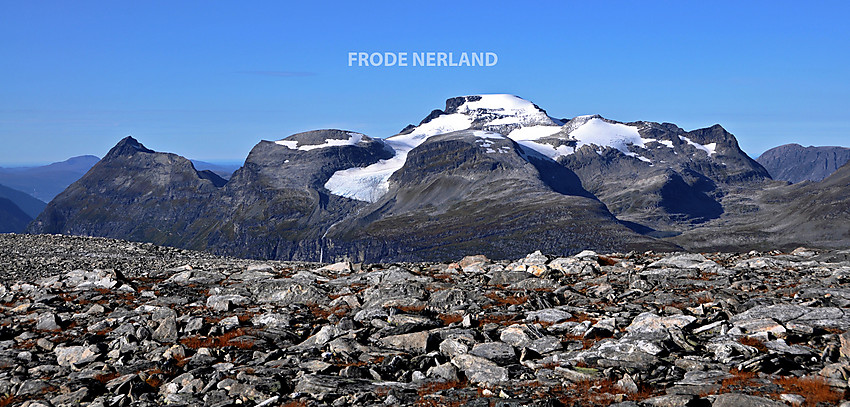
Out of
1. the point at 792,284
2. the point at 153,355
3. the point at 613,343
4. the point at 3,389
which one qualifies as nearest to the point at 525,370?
the point at 613,343

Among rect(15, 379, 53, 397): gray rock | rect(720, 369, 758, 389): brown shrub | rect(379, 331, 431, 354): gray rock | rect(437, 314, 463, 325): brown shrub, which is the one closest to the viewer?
rect(720, 369, 758, 389): brown shrub

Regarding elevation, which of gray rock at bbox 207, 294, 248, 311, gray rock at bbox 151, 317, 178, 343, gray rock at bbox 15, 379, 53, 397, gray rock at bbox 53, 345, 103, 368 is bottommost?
gray rock at bbox 15, 379, 53, 397

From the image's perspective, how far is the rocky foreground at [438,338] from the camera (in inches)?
858

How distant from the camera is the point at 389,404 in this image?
2086cm

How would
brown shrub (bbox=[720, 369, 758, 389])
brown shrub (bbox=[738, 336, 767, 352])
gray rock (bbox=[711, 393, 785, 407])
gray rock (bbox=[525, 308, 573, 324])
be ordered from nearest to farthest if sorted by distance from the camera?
gray rock (bbox=[711, 393, 785, 407])
brown shrub (bbox=[720, 369, 758, 389])
brown shrub (bbox=[738, 336, 767, 352])
gray rock (bbox=[525, 308, 573, 324])

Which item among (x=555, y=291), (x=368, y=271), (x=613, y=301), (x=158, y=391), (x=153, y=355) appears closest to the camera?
(x=158, y=391)

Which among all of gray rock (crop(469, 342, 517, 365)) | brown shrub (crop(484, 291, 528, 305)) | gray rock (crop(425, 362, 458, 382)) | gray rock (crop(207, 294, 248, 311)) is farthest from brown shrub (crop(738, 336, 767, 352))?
gray rock (crop(207, 294, 248, 311))

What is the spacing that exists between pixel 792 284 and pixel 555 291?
13.7 meters

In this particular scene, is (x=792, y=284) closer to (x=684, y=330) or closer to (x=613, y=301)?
(x=613, y=301)

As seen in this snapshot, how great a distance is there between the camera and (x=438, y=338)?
92.2 feet

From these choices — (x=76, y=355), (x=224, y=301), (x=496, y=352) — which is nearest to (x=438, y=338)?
(x=496, y=352)

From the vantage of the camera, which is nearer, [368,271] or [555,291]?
[555,291]

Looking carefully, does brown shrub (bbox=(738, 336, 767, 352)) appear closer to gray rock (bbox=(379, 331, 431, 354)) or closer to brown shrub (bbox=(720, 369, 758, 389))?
brown shrub (bbox=(720, 369, 758, 389))

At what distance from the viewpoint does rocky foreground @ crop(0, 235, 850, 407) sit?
21.8 meters
